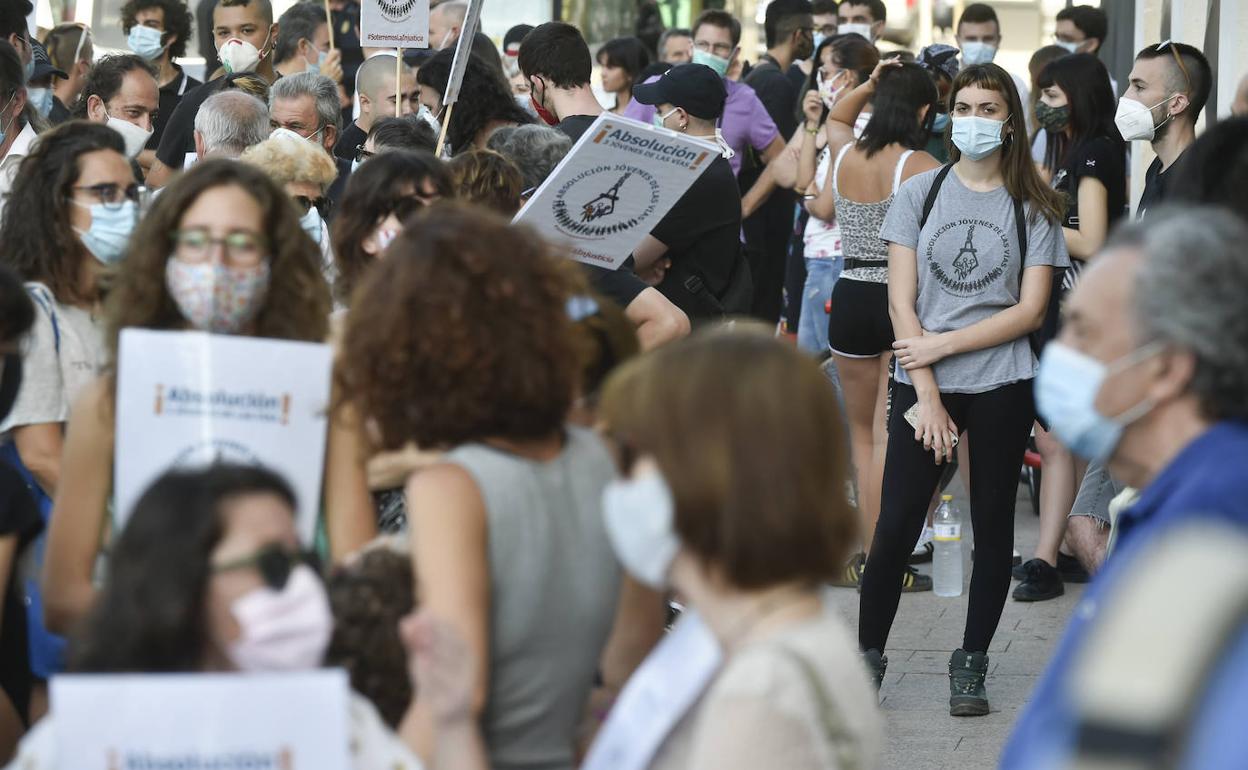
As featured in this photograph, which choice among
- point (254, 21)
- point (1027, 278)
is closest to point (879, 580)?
point (1027, 278)

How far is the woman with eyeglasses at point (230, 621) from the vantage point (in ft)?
7.46

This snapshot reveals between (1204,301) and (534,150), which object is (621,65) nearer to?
(534,150)

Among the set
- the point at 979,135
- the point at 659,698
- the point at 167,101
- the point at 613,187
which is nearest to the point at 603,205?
the point at 613,187

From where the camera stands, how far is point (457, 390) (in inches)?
99.7

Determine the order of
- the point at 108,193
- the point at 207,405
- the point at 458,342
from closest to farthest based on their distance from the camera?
the point at 458,342 → the point at 207,405 → the point at 108,193

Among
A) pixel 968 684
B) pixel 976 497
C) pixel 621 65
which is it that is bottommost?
pixel 968 684

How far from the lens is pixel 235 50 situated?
910 centimetres

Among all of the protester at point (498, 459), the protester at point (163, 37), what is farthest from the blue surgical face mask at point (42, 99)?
the protester at point (498, 459)

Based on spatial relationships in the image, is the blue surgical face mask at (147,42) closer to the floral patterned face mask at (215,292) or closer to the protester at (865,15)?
the protester at (865,15)

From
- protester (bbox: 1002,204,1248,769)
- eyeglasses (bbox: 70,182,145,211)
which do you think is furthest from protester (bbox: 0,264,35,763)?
protester (bbox: 1002,204,1248,769)

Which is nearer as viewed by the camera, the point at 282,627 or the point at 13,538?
the point at 282,627

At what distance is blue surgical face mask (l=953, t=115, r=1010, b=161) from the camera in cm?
566

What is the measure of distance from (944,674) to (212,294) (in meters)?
3.66

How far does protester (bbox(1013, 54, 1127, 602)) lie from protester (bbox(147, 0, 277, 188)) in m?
3.85
